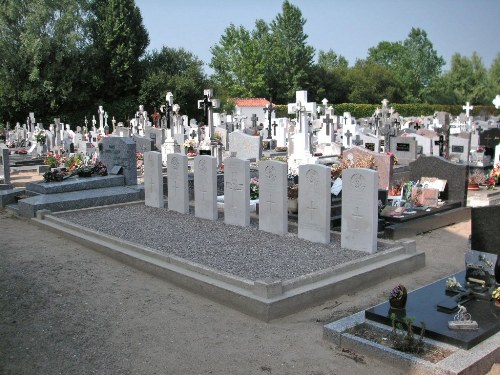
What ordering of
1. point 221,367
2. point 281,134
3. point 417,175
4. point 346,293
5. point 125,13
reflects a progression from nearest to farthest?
1. point 221,367
2. point 346,293
3. point 417,175
4. point 281,134
5. point 125,13

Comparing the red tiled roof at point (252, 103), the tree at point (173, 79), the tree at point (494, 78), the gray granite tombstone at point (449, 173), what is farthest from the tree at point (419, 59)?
the gray granite tombstone at point (449, 173)

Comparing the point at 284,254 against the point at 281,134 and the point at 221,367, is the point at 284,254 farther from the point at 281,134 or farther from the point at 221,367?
the point at 281,134

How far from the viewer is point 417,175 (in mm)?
12109

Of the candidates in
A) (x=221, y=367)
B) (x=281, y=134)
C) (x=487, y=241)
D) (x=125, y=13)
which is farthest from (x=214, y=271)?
(x=125, y=13)

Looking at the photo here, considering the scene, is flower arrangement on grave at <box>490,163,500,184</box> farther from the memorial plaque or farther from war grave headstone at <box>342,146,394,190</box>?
the memorial plaque

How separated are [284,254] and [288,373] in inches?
125

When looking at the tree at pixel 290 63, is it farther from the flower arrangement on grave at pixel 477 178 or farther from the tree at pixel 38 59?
the flower arrangement on grave at pixel 477 178

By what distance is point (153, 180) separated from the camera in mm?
11555

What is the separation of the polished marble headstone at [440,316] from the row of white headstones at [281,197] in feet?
6.46

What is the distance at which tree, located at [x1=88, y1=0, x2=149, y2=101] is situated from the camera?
4084 cm

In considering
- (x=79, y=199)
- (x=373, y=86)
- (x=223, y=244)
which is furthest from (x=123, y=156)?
(x=373, y=86)

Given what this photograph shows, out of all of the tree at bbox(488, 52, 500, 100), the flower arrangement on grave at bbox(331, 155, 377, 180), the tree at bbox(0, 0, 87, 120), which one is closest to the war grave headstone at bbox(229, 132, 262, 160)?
the flower arrangement on grave at bbox(331, 155, 377, 180)

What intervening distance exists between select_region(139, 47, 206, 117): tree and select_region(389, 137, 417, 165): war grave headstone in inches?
1037

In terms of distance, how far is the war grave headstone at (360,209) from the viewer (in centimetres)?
759
